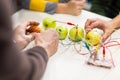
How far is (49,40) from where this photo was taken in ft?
3.66

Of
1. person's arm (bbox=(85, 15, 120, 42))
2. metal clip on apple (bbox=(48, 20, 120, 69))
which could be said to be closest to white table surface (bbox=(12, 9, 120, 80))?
metal clip on apple (bbox=(48, 20, 120, 69))

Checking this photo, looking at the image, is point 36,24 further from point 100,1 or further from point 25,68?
point 100,1

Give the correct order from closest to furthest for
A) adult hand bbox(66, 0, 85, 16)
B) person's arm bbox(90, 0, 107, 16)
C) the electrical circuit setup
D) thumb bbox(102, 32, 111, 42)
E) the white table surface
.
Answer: the white table surface, the electrical circuit setup, thumb bbox(102, 32, 111, 42), adult hand bbox(66, 0, 85, 16), person's arm bbox(90, 0, 107, 16)

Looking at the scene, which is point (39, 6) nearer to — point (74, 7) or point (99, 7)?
point (74, 7)

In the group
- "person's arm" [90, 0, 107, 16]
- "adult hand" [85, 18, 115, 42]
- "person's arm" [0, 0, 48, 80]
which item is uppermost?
"person's arm" [0, 0, 48, 80]

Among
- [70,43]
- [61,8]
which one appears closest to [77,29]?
[70,43]

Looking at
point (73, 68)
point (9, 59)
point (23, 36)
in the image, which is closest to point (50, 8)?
point (23, 36)

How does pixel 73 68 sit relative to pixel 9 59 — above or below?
below

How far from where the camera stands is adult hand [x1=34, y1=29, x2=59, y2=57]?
1086mm

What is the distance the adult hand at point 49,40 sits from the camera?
1086 millimetres

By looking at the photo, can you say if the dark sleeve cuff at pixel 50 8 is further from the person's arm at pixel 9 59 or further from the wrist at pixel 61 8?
the person's arm at pixel 9 59

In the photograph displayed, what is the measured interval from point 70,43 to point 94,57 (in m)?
0.16

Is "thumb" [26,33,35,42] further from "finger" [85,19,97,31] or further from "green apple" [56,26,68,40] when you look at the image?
"finger" [85,19,97,31]

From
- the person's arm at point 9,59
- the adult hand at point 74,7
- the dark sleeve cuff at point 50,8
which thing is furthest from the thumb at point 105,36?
the person's arm at point 9,59
